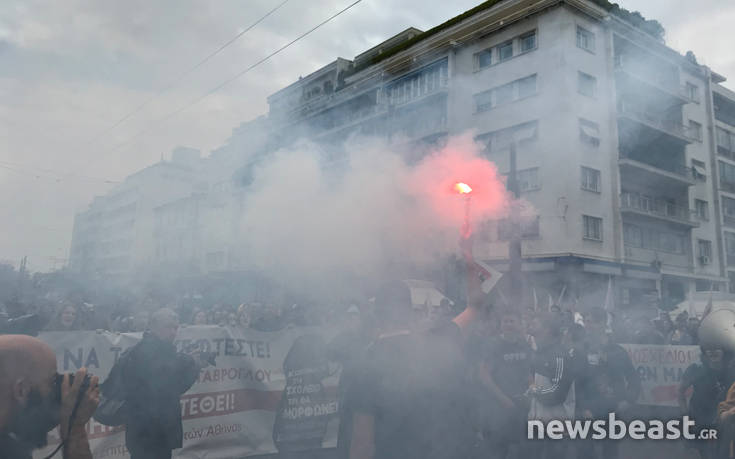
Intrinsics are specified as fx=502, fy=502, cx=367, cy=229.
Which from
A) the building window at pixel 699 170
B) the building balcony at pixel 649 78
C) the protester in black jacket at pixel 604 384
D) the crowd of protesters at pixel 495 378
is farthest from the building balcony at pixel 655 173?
the protester in black jacket at pixel 604 384

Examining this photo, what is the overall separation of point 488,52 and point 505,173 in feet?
17.0

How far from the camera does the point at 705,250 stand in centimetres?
2167

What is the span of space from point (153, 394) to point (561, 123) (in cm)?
1384

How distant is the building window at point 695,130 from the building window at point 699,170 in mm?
1005

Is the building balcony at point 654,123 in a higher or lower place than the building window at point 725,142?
lower

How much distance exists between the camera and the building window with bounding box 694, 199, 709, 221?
21.7 meters

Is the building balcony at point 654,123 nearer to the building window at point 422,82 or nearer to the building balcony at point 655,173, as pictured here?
the building balcony at point 655,173

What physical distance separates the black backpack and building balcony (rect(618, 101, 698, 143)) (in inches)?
601

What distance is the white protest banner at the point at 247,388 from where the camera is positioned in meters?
4.05

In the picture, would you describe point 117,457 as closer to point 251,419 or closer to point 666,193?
point 251,419

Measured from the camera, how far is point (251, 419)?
4574 mm

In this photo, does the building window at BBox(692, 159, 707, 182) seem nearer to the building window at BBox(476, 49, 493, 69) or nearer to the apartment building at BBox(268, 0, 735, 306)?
the apartment building at BBox(268, 0, 735, 306)

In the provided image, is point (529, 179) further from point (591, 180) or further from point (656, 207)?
point (656, 207)

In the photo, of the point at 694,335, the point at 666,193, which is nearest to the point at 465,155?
the point at 694,335
